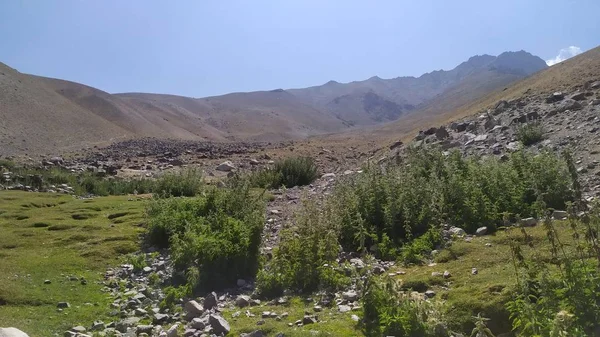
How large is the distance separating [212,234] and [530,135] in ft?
35.8

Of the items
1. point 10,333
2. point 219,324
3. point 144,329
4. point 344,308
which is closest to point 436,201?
point 344,308

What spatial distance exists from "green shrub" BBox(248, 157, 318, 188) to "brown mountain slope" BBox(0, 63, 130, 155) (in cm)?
3451

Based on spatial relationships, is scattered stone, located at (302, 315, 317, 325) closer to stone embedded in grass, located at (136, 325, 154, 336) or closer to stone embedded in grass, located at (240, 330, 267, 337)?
stone embedded in grass, located at (240, 330, 267, 337)

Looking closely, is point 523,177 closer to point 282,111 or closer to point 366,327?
point 366,327

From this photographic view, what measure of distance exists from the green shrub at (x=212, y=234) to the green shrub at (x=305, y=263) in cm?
55

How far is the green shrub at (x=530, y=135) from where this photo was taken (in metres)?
15.8

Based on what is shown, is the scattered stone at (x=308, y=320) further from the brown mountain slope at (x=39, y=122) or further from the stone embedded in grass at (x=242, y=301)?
the brown mountain slope at (x=39, y=122)

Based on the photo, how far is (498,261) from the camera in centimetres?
779

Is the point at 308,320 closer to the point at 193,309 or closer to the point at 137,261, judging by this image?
the point at 193,309

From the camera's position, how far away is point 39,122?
208ft

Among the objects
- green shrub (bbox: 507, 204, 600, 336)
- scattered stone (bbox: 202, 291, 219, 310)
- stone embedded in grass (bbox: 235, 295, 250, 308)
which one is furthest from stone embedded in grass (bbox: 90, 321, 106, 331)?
green shrub (bbox: 507, 204, 600, 336)

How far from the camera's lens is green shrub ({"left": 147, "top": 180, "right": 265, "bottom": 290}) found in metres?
8.61

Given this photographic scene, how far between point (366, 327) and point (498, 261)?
9.18ft

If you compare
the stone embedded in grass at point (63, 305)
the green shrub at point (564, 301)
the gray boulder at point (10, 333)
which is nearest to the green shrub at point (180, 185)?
the stone embedded in grass at point (63, 305)
